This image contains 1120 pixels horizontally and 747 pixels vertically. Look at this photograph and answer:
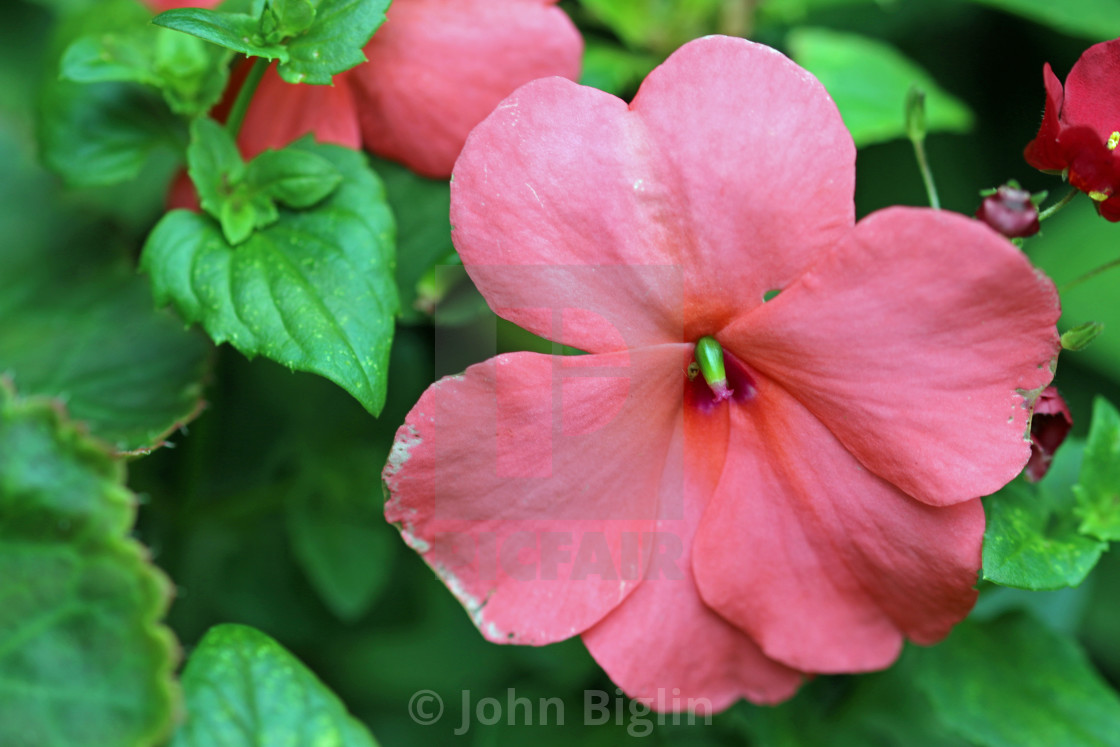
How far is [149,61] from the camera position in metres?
0.94

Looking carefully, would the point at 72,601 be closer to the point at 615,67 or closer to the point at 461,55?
the point at 461,55

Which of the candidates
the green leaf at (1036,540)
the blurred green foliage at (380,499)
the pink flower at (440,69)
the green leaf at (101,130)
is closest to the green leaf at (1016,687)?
the blurred green foliage at (380,499)

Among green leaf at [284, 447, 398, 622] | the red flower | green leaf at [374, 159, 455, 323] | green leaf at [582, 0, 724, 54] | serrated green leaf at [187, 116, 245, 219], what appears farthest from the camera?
green leaf at [582, 0, 724, 54]

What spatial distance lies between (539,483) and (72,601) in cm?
35

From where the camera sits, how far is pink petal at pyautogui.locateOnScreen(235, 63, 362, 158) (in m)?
0.94

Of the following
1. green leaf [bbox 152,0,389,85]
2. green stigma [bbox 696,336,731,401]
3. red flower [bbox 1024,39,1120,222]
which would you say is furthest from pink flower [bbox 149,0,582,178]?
red flower [bbox 1024,39,1120,222]

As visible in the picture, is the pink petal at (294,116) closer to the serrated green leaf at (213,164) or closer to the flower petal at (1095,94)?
the serrated green leaf at (213,164)

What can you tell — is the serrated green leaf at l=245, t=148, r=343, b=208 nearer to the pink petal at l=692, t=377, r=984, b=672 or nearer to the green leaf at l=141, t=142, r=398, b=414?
the green leaf at l=141, t=142, r=398, b=414

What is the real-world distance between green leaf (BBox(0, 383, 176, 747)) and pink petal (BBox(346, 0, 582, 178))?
17.9 inches

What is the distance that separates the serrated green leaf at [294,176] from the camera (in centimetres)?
88

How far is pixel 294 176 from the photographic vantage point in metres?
0.89

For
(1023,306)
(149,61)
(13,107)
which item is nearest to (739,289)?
(1023,306)

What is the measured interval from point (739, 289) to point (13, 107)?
46.7 inches

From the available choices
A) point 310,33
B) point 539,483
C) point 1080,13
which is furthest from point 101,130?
point 1080,13
